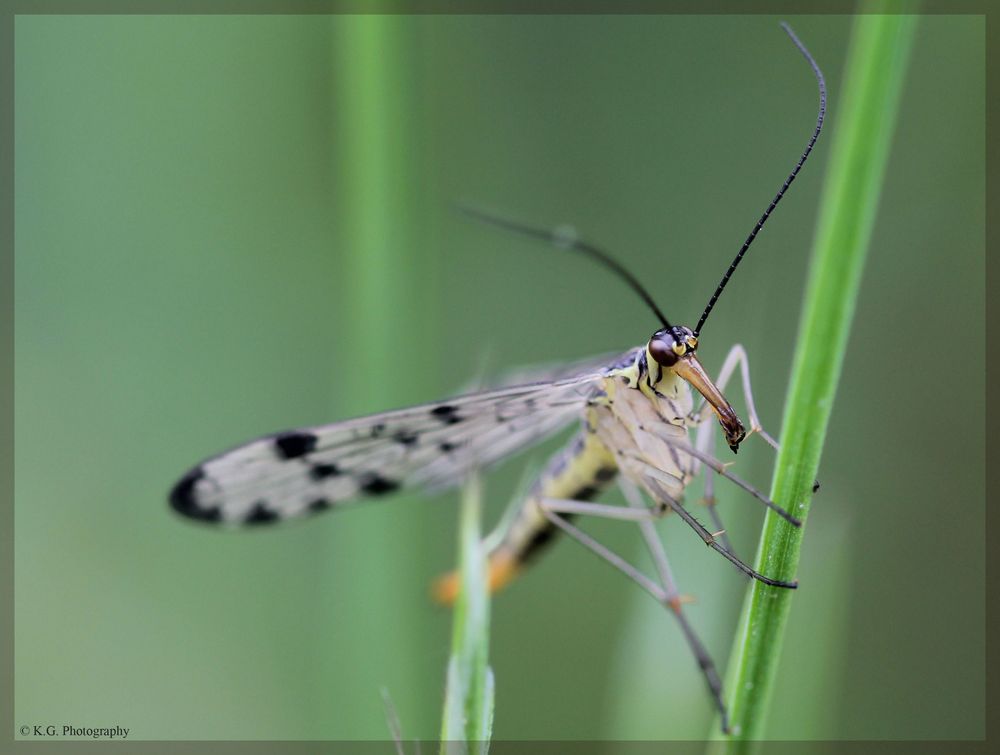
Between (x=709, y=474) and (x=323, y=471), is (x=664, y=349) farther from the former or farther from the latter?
(x=323, y=471)

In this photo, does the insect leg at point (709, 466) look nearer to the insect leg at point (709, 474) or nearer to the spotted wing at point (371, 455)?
the insect leg at point (709, 474)

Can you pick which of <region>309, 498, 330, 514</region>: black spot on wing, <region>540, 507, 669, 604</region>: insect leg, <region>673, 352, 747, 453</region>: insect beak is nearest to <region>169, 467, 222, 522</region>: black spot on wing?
<region>309, 498, 330, 514</region>: black spot on wing

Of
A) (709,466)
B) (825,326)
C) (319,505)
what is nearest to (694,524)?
(709,466)

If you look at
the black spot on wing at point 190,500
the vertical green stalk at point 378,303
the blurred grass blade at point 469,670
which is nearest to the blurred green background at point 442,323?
the vertical green stalk at point 378,303

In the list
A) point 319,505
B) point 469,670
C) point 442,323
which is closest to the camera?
point 469,670

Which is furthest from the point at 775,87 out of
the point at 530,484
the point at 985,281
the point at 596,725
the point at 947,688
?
the point at 596,725
